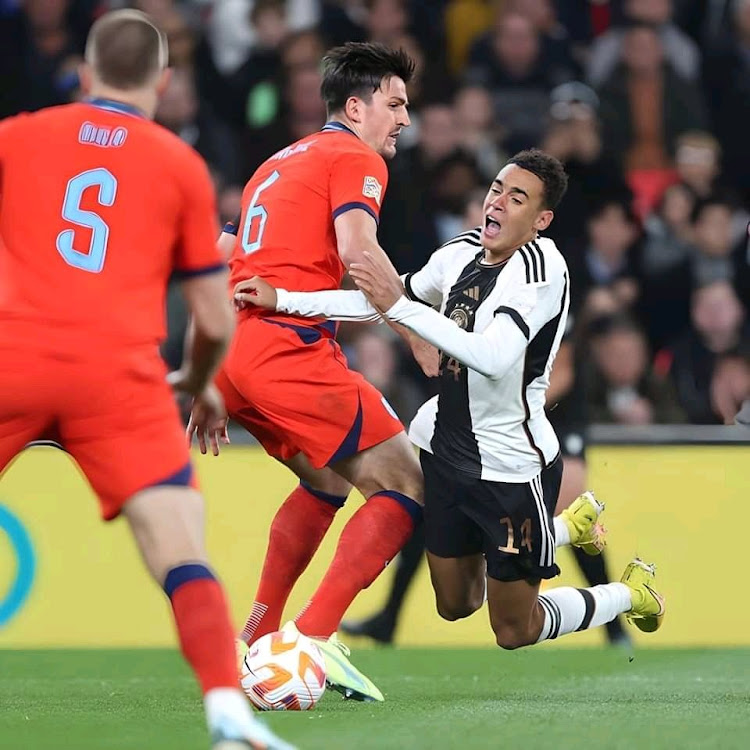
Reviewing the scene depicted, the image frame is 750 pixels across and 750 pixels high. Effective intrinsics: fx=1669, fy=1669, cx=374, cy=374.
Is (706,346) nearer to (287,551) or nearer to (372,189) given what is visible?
(287,551)

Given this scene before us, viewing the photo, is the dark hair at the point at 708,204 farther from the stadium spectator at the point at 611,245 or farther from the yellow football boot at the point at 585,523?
the yellow football boot at the point at 585,523

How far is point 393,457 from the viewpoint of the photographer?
20.1 ft

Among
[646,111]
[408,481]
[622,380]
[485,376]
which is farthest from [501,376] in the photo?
[646,111]

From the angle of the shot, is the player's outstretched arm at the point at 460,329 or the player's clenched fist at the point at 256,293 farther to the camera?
the player's clenched fist at the point at 256,293

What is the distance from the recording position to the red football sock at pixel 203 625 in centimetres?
420

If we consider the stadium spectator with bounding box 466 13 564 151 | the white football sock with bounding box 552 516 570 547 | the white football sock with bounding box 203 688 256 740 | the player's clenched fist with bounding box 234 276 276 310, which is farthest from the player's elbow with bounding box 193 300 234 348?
the stadium spectator with bounding box 466 13 564 151

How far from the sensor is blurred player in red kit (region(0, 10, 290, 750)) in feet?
14.1

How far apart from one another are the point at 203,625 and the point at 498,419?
2.04 metres

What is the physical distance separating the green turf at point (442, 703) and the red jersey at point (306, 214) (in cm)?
158

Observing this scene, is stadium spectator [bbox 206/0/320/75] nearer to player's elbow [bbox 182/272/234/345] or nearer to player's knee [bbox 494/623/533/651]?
player's knee [bbox 494/623/533/651]

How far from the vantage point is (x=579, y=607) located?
20.7 feet

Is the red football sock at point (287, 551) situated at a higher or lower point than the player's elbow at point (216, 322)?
lower

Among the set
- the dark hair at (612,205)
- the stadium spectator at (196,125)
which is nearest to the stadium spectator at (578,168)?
the dark hair at (612,205)

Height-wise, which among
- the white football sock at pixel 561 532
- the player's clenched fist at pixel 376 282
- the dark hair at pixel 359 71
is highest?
the dark hair at pixel 359 71
